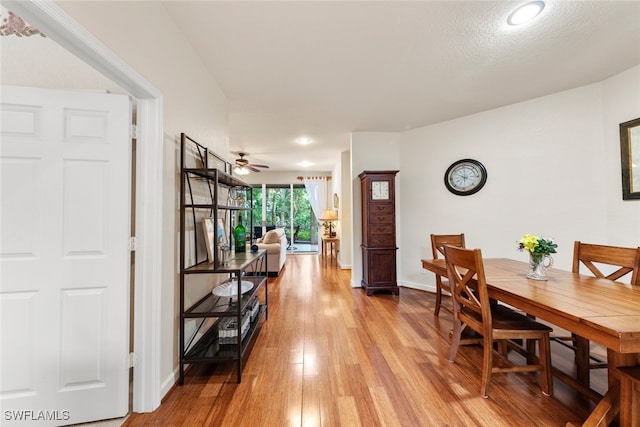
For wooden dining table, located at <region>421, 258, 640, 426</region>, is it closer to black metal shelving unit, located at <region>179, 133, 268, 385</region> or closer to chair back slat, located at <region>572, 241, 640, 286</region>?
chair back slat, located at <region>572, 241, 640, 286</region>

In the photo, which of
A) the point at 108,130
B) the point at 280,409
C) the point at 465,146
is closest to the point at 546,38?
the point at 465,146

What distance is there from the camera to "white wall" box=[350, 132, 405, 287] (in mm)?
4293

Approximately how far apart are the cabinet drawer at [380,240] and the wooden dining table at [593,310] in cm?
201

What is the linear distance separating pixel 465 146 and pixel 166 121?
3.91 m

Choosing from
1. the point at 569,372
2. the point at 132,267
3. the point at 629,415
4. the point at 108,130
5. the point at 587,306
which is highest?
the point at 108,130

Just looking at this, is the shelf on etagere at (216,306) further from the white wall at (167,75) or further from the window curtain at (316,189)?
the window curtain at (316,189)

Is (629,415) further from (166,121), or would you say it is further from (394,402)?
(166,121)

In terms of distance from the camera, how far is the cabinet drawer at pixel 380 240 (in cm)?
387

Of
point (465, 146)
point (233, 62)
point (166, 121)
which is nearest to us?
point (166, 121)

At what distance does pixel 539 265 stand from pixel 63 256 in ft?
10.4

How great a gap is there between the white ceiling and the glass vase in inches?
70.5

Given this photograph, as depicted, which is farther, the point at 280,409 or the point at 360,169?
the point at 360,169

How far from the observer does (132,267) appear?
1.53 metres

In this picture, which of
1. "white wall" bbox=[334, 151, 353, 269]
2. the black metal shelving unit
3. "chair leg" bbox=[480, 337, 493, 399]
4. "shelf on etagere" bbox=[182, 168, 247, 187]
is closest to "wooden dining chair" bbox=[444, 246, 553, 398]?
"chair leg" bbox=[480, 337, 493, 399]
